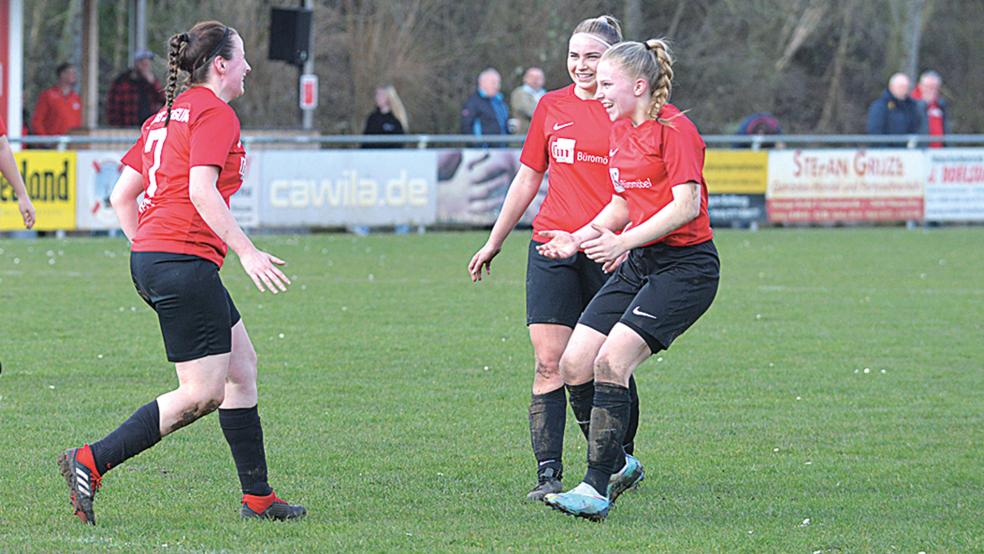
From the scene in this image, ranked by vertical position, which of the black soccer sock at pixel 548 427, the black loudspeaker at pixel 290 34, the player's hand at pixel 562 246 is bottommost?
the black soccer sock at pixel 548 427

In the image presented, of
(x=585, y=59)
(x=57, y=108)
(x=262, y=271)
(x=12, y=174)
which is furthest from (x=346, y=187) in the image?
(x=262, y=271)

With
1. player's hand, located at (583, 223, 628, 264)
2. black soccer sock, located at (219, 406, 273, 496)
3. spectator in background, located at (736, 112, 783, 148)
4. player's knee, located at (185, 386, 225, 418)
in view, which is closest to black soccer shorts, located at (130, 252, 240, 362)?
player's knee, located at (185, 386, 225, 418)

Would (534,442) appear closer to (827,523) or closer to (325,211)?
(827,523)

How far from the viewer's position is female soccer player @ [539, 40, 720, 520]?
5.86 m

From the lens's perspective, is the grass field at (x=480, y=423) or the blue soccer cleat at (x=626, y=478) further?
the blue soccer cleat at (x=626, y=478)

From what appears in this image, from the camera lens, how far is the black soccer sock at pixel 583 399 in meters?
6.56

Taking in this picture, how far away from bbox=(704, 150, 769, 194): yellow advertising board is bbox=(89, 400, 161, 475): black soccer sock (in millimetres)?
16574

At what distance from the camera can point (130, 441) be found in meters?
5.88

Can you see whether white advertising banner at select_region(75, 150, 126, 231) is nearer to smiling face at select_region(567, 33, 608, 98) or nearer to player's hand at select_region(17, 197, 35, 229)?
player's hand at select_region(17, 197, 35, 229)

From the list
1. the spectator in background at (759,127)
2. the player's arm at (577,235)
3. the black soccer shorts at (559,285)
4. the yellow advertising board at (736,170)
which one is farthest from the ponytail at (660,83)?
the spectator in background at (759,127)

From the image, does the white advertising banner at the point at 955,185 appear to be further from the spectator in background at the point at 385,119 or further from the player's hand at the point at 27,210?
the player's hand at the point at 27,210

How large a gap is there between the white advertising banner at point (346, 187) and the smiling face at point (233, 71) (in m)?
14.1

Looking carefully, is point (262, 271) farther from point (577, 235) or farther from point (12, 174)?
point (12, 174)

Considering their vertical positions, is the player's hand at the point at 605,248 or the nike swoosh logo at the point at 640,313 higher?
Answer: the player's hand at the point at 605,248
